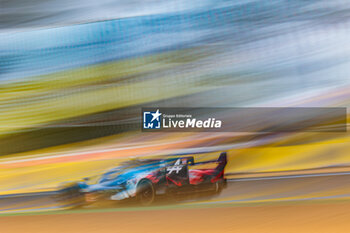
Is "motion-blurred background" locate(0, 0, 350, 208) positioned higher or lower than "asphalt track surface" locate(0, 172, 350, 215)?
higher

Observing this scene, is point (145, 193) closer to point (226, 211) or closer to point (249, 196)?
point (226, 211)

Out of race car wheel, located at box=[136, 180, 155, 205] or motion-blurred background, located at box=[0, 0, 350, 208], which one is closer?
motion-blurred background, located at box=[0, 0, 350, 208]

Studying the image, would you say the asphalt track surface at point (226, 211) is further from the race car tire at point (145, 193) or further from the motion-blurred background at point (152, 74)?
the motion-blurred background at point (152, 74)

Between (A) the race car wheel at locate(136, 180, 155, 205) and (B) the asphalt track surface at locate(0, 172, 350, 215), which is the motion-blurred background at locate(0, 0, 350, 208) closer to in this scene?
(B) the asphalt track surface at locate(0, 172, 350, 215)

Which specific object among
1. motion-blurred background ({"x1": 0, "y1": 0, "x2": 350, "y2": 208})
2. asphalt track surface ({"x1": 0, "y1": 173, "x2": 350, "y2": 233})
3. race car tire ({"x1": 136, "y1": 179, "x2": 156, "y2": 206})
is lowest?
asphalt track surface ({"x1": 0, "y1": 173, "x2": 350, "y2": 233})

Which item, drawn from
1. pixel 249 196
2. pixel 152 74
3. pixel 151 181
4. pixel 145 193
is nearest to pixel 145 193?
pixel 145 193

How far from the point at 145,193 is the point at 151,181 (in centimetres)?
12

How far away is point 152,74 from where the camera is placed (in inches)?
136

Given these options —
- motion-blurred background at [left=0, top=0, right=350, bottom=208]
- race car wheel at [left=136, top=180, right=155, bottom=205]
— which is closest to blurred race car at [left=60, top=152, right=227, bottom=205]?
race car wheel at [left=136, top=180, right=155, bottom=205]

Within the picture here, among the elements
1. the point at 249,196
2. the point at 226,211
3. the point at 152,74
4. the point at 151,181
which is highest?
the point at 152,74

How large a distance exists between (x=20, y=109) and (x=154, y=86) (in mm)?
1152

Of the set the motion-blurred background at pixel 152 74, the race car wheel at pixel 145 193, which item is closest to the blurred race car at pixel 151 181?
the race car wheel at pixel 145 193

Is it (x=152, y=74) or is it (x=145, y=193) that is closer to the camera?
(x=152, y=74)

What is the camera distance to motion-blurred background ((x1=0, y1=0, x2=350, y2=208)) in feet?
11.2
